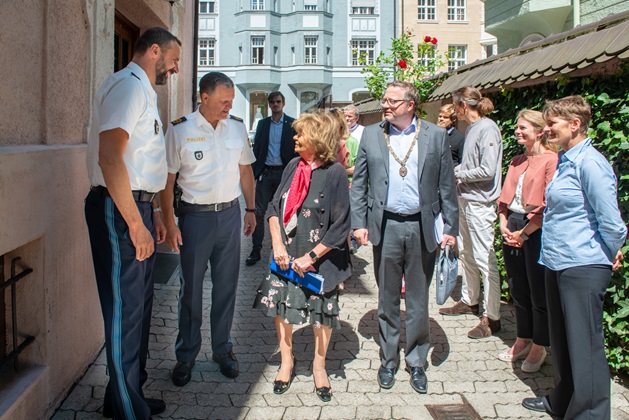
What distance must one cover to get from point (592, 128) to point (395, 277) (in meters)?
1.83

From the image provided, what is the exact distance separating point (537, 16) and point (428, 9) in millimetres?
26667

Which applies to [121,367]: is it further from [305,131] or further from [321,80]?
[321,80]

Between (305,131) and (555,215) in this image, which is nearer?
(555,215)

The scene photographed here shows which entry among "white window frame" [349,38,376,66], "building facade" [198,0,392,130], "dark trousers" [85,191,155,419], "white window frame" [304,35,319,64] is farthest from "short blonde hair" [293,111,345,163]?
"white window frame" [304,35,319,64]

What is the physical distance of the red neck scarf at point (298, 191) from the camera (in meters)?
3.86

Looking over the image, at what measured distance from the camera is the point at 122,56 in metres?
6.44

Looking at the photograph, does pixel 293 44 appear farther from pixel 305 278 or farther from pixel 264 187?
pixel 305 278

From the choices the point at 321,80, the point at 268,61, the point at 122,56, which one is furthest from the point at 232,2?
the point at 122,56

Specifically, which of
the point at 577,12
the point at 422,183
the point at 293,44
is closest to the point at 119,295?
the point at 422,183

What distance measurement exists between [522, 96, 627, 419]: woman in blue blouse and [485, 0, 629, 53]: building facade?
7.95 metres

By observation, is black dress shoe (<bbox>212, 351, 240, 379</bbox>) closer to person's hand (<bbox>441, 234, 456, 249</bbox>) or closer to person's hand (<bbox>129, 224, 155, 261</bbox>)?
person's hand (<bbox>129, 224, 155, 261</bbox>)

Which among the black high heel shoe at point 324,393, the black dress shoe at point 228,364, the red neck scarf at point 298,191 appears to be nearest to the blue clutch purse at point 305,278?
the red neck scarf at point 298,191

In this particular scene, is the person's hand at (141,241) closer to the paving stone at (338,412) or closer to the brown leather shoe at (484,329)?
the paving stone at (338,412)

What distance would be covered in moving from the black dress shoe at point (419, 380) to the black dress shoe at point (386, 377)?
0.44ft
